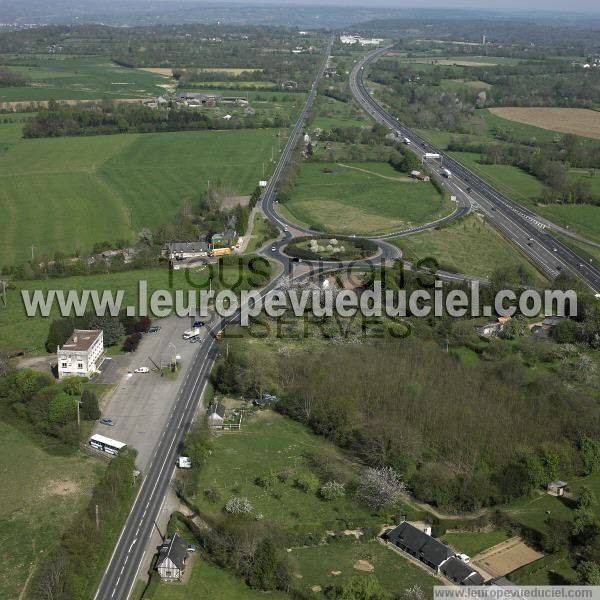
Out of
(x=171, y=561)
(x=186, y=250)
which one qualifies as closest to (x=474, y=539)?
(x=171, y=561)

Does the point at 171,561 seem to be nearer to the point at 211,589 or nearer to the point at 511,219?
the point at 211,589

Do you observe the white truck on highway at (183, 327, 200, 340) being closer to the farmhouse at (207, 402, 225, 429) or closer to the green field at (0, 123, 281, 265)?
the farmhouse at (207, 402, 225, 429)

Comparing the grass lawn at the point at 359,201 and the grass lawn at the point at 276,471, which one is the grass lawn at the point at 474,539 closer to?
the grass lawn at the point at 276,471

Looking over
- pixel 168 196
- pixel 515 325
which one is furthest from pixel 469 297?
pixel 168 196

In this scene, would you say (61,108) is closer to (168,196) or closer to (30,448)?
(168,196)

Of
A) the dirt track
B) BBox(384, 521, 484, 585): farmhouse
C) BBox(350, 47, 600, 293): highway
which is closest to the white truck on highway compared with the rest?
BBox(384, 521, 484, 585): farmhouse

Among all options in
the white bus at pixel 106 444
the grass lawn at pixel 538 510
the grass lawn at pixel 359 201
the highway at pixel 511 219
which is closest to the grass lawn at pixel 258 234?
the grass lawn at pixel 359 201
